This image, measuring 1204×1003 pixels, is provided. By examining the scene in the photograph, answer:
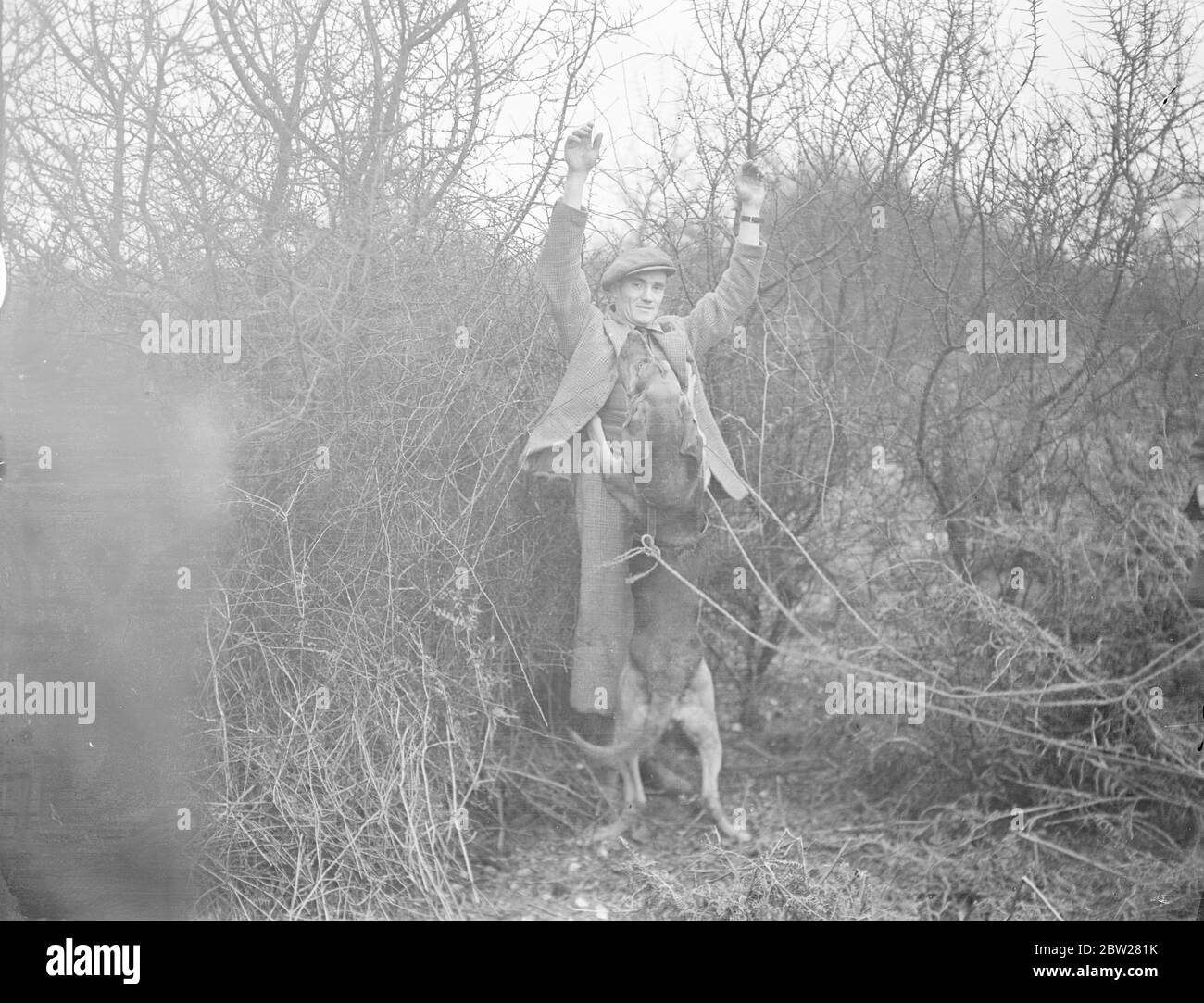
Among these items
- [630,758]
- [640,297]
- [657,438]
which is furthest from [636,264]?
[630,758]

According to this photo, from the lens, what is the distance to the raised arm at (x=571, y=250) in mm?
4188

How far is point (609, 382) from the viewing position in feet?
14.2

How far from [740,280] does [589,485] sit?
0.94m

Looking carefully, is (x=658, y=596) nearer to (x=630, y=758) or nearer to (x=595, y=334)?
(x=630, y=758)

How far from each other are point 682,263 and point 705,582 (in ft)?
4.16

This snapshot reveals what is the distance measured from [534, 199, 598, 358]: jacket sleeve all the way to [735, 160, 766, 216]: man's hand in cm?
61

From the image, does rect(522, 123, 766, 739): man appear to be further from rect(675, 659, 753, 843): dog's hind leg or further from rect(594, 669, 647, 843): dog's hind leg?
rect(675, 659, 753, 843): dog's hind leg

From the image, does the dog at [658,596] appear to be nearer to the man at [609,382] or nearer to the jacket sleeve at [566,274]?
the man at [609,382]

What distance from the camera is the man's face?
14.4ft

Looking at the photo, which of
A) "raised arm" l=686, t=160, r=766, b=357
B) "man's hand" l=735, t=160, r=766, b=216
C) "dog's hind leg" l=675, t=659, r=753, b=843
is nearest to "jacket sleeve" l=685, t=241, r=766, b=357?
"raised arm" l=686, t=160, r=766, b=357

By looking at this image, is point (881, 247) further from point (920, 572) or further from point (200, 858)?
point (200, 858)

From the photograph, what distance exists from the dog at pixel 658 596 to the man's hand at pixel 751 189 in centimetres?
66

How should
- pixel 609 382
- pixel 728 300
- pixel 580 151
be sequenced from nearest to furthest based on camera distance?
pixel 580 151 < pixel 609 382 < pixel 728 300

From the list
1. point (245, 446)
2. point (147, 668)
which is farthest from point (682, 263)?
point (147, 668)
